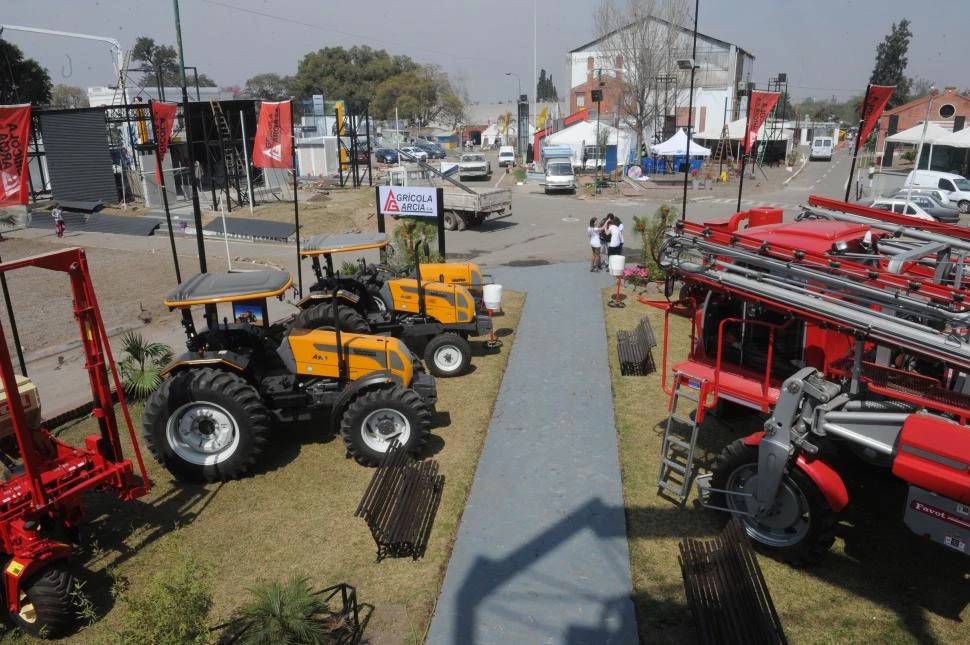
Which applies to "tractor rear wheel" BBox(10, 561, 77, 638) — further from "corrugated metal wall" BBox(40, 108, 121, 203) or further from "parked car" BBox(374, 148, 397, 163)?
"parked car" BBox(374, 148, 397, 163)

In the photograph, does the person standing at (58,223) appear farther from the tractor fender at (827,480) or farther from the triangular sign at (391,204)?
the tractor fender at (827,480)

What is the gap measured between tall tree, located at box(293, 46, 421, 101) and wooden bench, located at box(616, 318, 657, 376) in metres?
74.3

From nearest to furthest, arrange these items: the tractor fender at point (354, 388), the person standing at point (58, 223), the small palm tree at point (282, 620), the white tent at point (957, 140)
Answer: the small palm tree at point (282, 620) < the tractor fender at point (354, 388) < the person standing at point (58, 223) < the white tent at point (957, 140)

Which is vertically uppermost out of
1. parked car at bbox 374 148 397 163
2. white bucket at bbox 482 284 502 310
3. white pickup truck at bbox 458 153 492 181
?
parked car at bbox 374 148 397 163

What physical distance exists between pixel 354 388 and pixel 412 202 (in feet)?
27.9

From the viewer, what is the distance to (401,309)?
10.3m

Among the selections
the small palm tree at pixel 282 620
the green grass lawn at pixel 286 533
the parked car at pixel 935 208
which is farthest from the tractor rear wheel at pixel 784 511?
the parked car at pixel 935 208

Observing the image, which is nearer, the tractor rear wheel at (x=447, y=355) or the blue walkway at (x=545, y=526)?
the blue walkway at (x=545, y=526)

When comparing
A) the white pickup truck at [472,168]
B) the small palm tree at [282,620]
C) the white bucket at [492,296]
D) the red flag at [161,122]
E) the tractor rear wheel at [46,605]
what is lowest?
the tractor rear wheel at [46,605]

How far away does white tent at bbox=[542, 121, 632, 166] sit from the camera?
4366 centimetres

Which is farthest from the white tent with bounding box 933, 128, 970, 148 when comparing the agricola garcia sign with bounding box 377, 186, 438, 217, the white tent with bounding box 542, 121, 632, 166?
the agricola garcia sign with bounding box 377, 186, 438, 217

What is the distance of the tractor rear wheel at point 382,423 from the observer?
6.94 m

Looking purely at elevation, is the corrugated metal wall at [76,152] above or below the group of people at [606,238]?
above

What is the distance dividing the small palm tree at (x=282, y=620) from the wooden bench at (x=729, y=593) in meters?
2.59
